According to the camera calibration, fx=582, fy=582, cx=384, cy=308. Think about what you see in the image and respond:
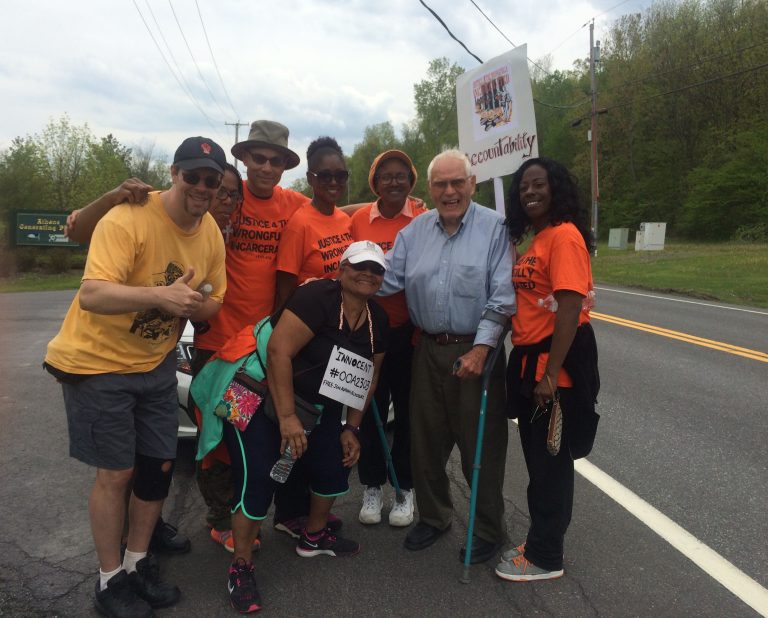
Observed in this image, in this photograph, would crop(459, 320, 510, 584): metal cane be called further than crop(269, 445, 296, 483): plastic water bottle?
Yes

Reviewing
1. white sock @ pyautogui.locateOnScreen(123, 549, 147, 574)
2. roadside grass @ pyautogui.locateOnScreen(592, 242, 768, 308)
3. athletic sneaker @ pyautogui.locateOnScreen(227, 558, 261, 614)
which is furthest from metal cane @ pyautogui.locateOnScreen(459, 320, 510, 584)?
roadside grass @ pyautogui.locateOnScreen(592, 242, 768, 308)

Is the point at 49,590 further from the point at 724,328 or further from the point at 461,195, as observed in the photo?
the point at 724,328

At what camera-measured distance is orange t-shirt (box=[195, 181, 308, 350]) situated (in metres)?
3.24

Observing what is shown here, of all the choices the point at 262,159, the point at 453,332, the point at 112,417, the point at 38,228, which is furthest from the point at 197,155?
the point at 38,228

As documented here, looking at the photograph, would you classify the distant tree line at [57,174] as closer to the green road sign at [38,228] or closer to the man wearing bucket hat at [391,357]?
the green road sign at [38,228]

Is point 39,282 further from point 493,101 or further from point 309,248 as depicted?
point 309,248

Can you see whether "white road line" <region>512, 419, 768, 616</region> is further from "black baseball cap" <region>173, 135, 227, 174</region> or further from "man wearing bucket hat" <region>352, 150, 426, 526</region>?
"black baseball cap" <region>173, 135, 227, 174</region>

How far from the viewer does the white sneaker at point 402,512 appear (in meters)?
3.36

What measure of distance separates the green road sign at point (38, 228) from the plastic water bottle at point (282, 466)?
2669 centimetres

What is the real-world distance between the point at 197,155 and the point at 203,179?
0.11 metres

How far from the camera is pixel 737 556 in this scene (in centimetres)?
293

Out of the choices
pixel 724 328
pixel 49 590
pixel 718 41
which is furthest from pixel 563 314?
pixel 718 41

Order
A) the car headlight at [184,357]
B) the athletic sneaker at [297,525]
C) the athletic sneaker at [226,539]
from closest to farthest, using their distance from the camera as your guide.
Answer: the athletic sneaker at [226,539] → the athletic sneaker at [297,525] → the car headlight at [184,357]

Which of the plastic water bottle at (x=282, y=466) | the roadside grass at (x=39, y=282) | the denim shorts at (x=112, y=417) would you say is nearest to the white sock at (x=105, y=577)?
the denim shorts at (x=112, y=417)
